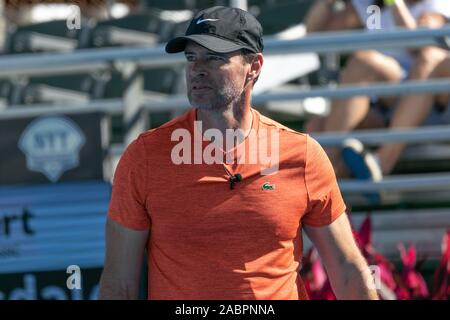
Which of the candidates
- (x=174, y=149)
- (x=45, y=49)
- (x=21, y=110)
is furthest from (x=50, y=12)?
(x=174, y=149)

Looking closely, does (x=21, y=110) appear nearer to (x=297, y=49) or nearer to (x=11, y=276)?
(x=11, y=276)

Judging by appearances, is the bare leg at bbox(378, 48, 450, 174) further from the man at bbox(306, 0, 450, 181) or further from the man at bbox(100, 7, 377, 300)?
the man at bbox(100, 7, 377, 300)

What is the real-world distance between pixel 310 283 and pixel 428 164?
5.14ft

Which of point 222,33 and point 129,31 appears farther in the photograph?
point 129,31

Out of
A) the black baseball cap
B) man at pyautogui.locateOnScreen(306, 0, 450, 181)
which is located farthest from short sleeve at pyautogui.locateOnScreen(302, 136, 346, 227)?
man at pyautogui.locateOnScreen(306, 0, 450, 181)

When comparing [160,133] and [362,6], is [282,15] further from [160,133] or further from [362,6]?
[160,133]

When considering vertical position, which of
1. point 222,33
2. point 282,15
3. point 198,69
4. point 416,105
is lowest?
point 416,105

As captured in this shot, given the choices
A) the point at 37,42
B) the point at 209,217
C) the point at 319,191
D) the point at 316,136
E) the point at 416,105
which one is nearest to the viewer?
the point at 209,217

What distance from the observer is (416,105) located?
21.1 feet

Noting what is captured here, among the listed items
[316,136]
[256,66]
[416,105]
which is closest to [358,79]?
[416,105]

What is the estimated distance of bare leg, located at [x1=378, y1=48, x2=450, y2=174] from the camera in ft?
21.0

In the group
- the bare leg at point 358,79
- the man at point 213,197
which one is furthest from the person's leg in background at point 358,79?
the man at point 213,197

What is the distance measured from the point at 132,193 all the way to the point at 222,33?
1.86 ft

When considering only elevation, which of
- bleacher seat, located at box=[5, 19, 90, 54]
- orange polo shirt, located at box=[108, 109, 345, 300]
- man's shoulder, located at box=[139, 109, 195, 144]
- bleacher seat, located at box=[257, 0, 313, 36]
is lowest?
orange polo shirt, located at box=[108, 109, 345, 300]
